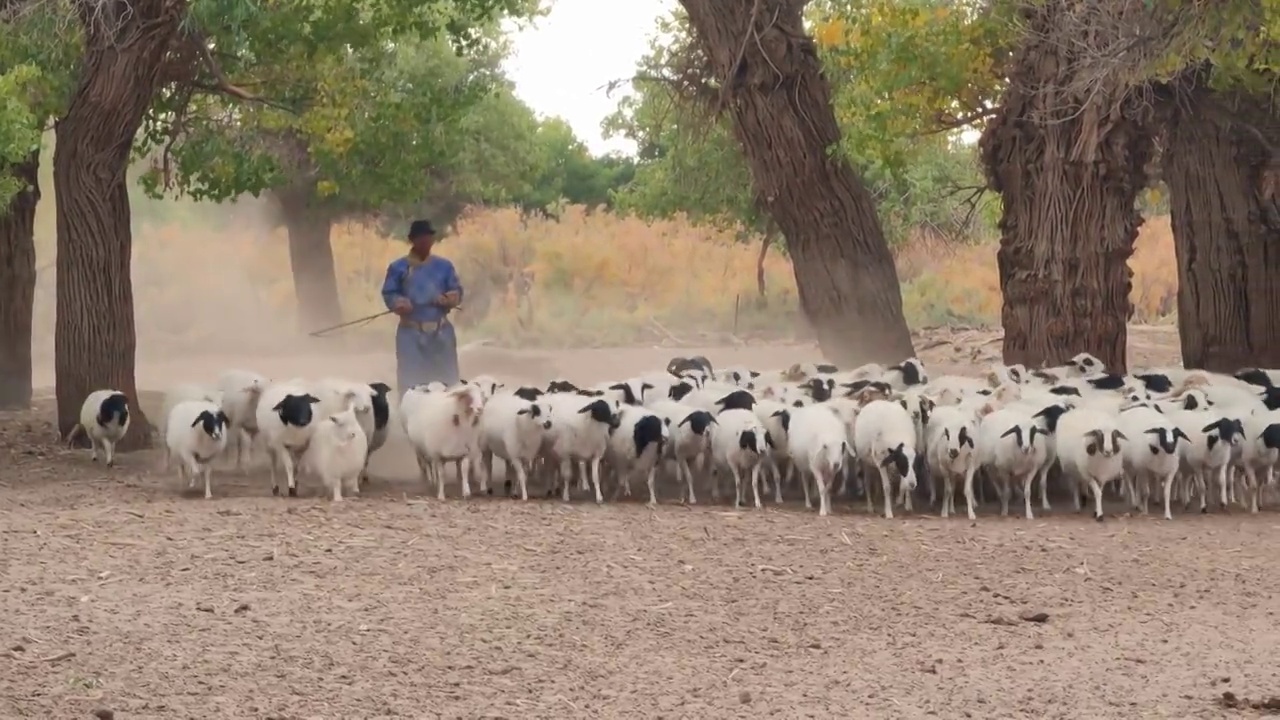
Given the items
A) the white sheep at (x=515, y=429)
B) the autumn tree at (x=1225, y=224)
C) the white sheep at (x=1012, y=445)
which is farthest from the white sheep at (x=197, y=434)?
the autumn tree at (x=1225, y=224)

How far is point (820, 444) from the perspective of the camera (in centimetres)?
1323

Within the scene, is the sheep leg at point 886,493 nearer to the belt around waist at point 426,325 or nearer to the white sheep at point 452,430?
the white sheep at point 452,430

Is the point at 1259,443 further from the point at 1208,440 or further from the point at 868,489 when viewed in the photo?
the point at 868,489

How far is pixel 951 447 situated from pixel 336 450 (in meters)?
4.71

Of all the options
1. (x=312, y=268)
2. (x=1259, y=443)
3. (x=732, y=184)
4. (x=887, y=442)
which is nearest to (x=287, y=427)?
(x=887, y=442)

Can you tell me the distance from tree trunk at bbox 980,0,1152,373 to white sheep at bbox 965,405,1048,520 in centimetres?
420

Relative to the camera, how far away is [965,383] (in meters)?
15.9

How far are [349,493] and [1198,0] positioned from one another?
23.9ft

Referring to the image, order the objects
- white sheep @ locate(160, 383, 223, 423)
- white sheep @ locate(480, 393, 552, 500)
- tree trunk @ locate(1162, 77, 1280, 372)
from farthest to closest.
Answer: tree trunk @ locate(1162, 77, 1280, 372)
white sheep @ locate(160, 383, 223, 423)
white sheep @ locate(480, 393, 552, 500)

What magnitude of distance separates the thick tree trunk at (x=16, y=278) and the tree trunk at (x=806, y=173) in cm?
772

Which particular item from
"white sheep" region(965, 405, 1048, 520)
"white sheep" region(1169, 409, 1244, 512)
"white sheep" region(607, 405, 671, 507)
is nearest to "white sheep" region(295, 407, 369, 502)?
"white sheep" region(607, 405, 671, 507)

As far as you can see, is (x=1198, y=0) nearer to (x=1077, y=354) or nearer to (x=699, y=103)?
(x=1077, y=354)

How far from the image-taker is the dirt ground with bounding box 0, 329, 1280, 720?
26.2ft

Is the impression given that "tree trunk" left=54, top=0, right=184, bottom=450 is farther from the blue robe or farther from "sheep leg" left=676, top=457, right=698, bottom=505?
"sheep leg" left=676, top=457, right=698, bottom=505
